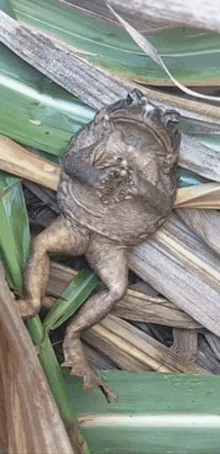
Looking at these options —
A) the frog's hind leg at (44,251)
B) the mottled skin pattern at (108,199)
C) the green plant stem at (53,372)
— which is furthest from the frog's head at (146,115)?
the green plant stem at (53,372)

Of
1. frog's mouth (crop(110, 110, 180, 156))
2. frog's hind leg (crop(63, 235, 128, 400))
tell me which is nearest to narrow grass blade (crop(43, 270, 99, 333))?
frog's hind leg (crop(63, 235, 128, 400))

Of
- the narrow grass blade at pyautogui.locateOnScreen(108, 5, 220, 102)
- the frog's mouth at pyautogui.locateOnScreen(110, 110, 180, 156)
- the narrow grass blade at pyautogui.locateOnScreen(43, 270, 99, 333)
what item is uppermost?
the narrow grass blade at pyautogui.locateOnScreen(108, 5, 220, 102)

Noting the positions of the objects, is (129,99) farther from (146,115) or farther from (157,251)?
(157,251)

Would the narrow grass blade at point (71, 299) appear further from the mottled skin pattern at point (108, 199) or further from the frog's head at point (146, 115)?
the frog's head at point (146, 115)

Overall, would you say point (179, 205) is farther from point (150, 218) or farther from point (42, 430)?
point (42, 430)

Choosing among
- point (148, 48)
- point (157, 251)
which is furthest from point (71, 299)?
point (148, 48)

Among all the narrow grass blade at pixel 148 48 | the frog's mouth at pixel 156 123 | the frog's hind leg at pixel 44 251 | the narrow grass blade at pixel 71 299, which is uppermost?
the narrow grass blade at pixel 148 48

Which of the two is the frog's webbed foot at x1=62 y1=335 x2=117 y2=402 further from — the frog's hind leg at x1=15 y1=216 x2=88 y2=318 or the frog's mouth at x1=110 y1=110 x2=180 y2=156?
the frog's mouth at x1=110 y1=110 x2=180 y2=156
